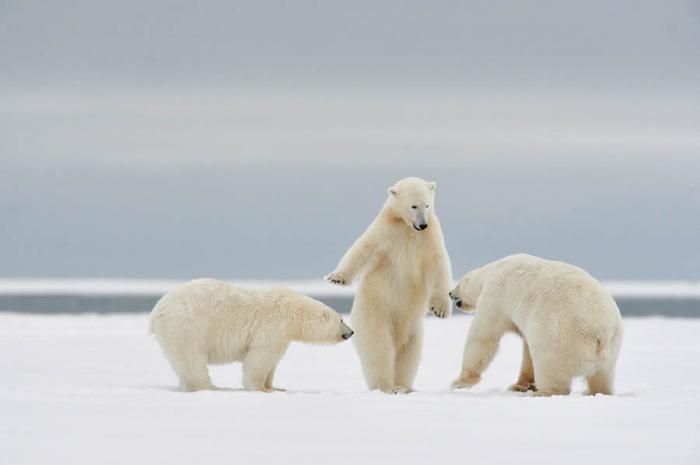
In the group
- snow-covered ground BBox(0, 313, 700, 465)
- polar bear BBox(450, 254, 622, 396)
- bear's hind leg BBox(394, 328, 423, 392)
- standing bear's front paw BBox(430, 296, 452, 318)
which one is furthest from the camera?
bear's hind leg BBox(394, 328, 423, 392)

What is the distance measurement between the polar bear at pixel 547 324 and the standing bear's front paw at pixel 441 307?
18cm

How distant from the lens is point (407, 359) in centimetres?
699

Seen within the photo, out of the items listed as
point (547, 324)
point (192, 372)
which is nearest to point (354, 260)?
point (192, 372)

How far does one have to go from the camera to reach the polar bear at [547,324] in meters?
5.87

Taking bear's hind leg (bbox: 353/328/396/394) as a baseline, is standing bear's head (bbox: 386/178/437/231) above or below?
above

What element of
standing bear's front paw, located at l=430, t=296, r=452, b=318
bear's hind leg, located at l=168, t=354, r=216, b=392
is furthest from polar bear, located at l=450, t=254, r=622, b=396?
bear's hind leg, located at l=168, t=354, r=216, b=392

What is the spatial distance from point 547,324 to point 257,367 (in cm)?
177

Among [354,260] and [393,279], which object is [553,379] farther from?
[354,260]

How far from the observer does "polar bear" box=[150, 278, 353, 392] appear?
644 cm

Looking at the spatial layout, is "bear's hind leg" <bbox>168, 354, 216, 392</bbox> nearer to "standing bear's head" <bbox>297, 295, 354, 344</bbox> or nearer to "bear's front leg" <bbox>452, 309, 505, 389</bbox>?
"standing bear's head" <bbox>297, 295, 354, 344</bbox>

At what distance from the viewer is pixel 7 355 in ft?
28.9

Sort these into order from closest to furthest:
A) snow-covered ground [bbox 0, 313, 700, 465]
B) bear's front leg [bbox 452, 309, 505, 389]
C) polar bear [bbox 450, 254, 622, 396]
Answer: snow-covered ground [bbox 0, 313, 700, 465], polar bear [bbox 450, 254, 622, 396], bear's front leg [bbox 452, 309, 505, 389]

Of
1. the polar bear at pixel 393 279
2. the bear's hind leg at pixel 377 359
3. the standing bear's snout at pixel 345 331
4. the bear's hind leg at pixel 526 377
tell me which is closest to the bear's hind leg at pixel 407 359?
the polar bear at pixel 393 279

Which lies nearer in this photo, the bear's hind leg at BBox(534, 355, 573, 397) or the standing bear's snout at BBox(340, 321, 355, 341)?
the bear's hind leg at BBox(534, 355, 573, 397)
